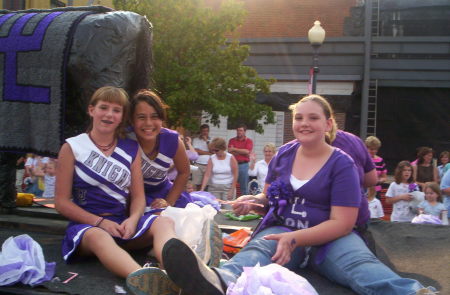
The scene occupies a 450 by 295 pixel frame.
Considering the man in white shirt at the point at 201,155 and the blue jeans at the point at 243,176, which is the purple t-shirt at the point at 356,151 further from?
the blue jeans at the point at 243,176

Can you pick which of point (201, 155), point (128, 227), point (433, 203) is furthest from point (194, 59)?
point (128, 227)

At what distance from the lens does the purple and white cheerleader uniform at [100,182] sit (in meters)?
2.93

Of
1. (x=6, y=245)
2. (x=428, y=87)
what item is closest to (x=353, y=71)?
(x=428, y=87)

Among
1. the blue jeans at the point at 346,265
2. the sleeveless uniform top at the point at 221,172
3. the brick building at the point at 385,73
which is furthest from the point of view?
the brick building at the point at 385,73

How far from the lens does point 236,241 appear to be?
141 inches

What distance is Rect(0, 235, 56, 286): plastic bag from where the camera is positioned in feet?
8.11

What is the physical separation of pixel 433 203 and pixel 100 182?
383cm

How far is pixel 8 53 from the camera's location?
143 inches

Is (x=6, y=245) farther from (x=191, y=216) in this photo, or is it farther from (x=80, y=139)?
(x=191, y=216)

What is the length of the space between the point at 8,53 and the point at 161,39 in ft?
20.0

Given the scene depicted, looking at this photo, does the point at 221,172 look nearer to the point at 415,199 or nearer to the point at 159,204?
the point at 415,199

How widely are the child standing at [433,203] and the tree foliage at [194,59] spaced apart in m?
4.88

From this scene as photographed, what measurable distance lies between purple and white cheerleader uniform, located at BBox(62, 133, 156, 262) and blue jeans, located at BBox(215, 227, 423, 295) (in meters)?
0.70

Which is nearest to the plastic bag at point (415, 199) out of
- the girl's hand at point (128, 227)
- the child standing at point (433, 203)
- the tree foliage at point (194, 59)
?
the child standing at point (433, 203)
